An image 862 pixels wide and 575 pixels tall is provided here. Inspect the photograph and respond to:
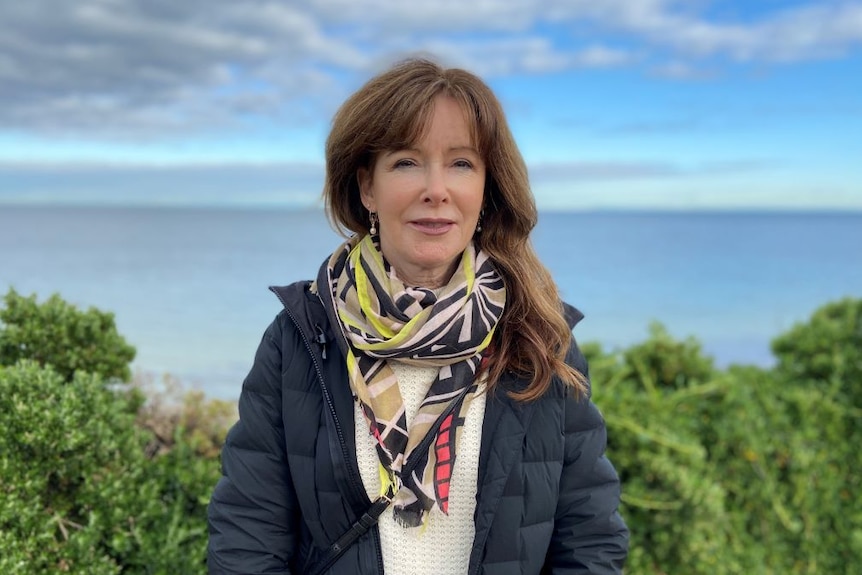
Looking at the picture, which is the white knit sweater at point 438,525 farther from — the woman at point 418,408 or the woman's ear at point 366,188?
the woman's ear at point 366,188

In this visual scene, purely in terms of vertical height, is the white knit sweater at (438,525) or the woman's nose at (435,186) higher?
the woman's nose at (435,186)

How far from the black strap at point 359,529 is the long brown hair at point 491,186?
485mm

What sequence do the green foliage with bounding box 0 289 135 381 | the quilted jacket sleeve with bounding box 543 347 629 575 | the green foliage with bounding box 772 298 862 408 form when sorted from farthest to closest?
the green foliage with bounding box 772 298 862 408
the green foliage with bounding box 0 289 135 381
the quilted jacket sleeve with bounding box 543 347 629 575

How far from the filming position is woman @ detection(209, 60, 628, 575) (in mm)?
2096

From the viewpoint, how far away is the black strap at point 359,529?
81.6 inches

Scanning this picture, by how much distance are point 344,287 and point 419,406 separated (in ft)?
1.45

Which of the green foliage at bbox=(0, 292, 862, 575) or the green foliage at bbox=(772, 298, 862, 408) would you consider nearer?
the green foliage at bbox=(0, 292, 862, 575)

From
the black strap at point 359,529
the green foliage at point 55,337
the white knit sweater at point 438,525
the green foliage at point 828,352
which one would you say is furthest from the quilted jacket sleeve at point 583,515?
the green foliage at point 828,352

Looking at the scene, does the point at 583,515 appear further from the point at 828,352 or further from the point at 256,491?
the point at 828,352

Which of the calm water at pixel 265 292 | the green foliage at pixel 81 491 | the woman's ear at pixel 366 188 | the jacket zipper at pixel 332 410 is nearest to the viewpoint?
the jacket zipper at pixel 332 410

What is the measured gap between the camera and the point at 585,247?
133 feet

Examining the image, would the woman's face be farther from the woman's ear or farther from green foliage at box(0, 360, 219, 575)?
green foliage at box(0, 360, 219, 575)

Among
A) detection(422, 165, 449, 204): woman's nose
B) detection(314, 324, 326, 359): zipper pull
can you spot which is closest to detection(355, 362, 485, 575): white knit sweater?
detection(314, 324, 326, 359): zipper pull

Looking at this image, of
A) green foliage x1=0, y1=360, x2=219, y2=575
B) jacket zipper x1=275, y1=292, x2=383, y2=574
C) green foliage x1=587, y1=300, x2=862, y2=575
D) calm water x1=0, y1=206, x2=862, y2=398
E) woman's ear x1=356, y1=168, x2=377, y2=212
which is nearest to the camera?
jacket zipper x1=275, y1=292, x2=383, y2=574
